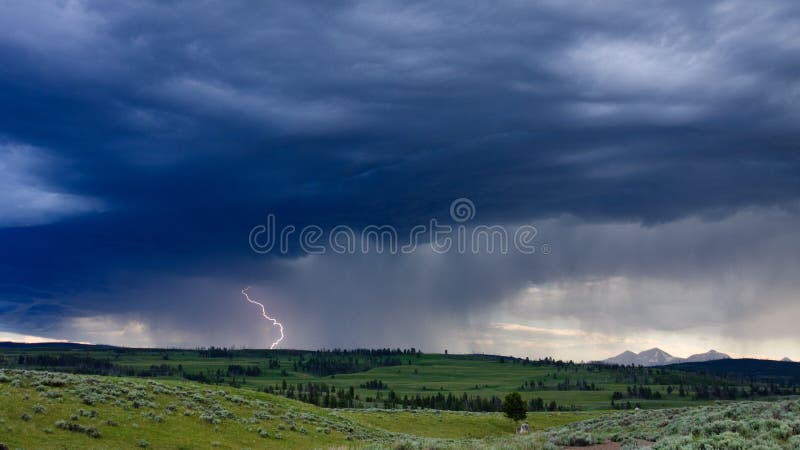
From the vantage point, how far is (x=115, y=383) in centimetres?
4753

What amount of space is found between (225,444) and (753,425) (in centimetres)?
3130

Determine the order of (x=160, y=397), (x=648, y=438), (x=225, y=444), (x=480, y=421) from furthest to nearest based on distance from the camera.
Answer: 1. (x=480, y=421)
2. (x=160, y=397)
3. (x=225, y=444)
4. (x=648, y=438)

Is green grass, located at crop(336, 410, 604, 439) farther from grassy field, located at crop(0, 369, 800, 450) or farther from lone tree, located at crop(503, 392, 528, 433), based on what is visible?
grassy field, located at crop(0, 369, 800, 450)

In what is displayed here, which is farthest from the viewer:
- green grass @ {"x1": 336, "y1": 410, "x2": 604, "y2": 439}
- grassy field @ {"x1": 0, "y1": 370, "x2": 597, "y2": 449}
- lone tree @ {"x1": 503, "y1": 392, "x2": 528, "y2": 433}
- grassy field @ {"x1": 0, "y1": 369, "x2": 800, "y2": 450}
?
lone tree @ {"x1": 503, "y1": 392, "x2": 528, "y2": 433}

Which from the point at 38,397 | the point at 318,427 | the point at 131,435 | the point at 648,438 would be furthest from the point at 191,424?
the point at 648,438

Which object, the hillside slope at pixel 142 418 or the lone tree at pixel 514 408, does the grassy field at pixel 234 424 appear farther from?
the lone tree at pixel 514 408

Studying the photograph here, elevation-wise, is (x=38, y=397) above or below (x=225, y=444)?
above

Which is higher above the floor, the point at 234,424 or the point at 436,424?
the point at 234,424

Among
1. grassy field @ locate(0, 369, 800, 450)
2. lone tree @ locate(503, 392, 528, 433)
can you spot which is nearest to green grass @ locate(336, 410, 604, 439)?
lone tree @ locate(503, 392, 528, 433)

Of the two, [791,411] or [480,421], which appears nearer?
[791,411]

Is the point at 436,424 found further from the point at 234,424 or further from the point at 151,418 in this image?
the point at 151,418

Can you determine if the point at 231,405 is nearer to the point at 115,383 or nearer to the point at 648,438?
the point at 115,383

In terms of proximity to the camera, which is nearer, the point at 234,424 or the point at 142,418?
the point at 142,418

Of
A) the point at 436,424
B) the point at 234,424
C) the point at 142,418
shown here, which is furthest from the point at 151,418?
the point at 436,424
